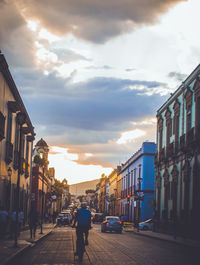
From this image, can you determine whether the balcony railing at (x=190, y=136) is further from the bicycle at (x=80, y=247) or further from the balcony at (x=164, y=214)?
the bicycle at (x=80, y=247)

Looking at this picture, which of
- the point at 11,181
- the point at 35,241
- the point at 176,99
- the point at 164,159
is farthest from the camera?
the point at 164,159

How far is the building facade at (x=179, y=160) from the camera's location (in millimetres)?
29500

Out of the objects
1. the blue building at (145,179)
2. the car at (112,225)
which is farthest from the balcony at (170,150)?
the blue building at (145,179)

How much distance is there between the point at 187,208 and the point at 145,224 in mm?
15947

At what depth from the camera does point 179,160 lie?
3428cm

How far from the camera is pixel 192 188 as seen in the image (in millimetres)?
30078

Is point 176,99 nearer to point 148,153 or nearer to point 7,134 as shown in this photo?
point 7,134

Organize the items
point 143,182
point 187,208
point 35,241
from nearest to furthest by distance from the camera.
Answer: point 35,241, point 187,208, point 143,182

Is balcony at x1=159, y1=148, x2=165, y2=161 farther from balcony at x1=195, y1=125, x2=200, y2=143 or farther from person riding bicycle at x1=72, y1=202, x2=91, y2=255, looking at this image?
person riding bicycle at x1=72, y1=202, x2=91, y2=255

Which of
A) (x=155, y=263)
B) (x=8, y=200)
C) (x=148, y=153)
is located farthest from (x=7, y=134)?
(x=148, y=153)

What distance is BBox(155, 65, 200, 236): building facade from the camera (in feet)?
96.8

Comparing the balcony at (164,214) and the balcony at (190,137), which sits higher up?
the balcony at (190,137)

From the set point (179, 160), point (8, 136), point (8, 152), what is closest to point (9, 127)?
point (8, 136)

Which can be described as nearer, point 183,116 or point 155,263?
point 155,263
